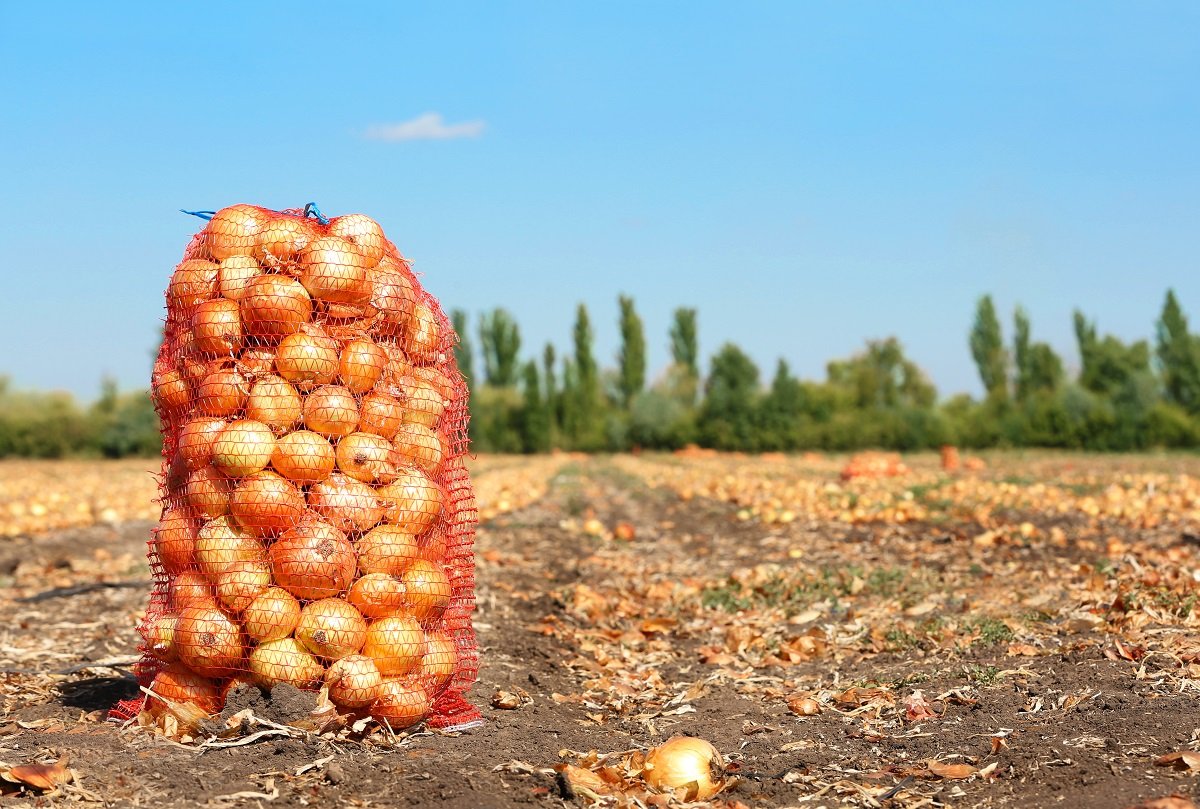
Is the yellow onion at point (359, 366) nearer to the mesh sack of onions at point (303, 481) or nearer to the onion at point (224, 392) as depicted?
A: the mesh sack of onions at point (303, 481)

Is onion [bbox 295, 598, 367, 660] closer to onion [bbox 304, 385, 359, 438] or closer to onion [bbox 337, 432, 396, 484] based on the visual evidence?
onion [bbox 337, 432, 396, 484]

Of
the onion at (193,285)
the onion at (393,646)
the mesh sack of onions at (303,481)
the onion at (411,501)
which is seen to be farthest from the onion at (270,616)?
the onion at (193,285)

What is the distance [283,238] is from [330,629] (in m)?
1.65

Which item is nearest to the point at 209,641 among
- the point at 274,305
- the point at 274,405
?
the point at 274,405

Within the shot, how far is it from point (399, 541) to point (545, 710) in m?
1.28

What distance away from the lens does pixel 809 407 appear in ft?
169

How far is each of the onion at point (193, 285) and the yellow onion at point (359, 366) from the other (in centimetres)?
68

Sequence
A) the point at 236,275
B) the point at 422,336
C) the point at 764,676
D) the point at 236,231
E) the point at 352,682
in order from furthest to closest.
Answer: the point at 764,676 → the point at 422,336 → the point at 236,231 → the point at 236,275 → the point at 352,682

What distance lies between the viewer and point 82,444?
5134cm

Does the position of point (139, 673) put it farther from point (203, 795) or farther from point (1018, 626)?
point (1018, 626)

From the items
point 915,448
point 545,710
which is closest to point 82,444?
point 915,448

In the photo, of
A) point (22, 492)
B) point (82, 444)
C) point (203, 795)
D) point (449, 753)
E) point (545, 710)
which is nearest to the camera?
point (203, 795)

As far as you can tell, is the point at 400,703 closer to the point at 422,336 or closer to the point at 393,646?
the point at 393,646

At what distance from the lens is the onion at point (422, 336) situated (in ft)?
15.1
